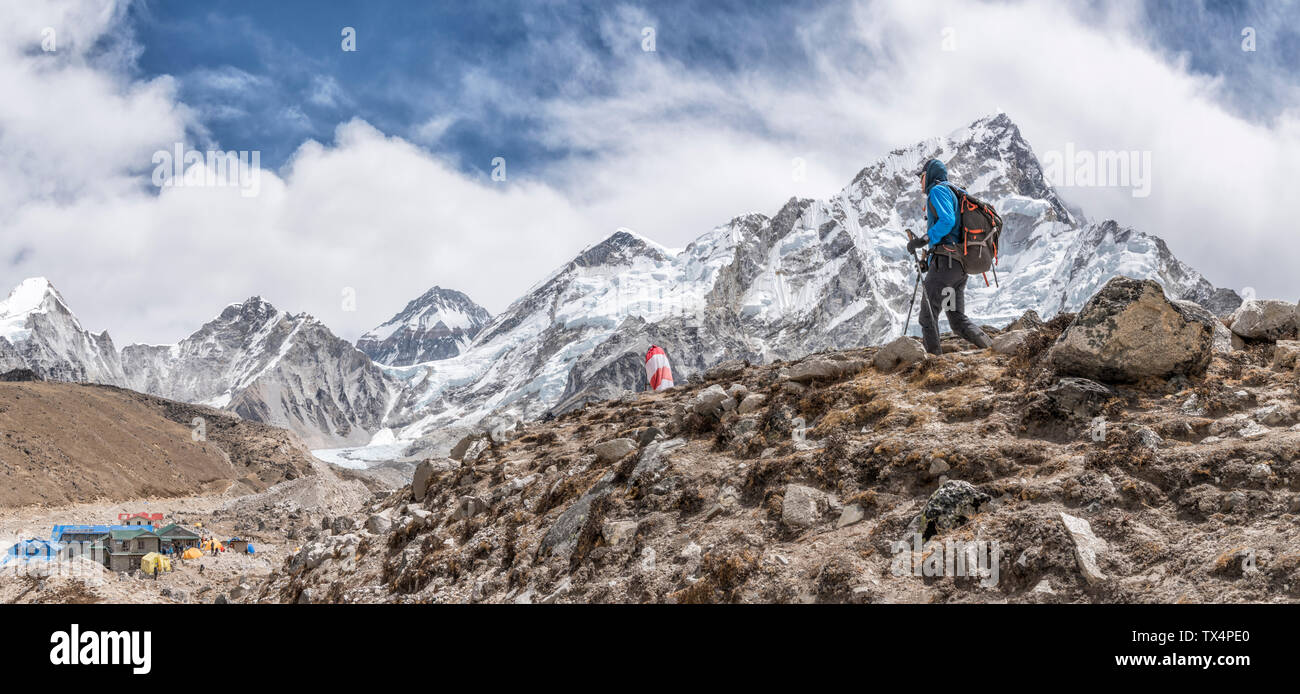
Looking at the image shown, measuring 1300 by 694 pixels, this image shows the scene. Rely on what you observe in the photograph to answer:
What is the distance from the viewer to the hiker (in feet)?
36.0

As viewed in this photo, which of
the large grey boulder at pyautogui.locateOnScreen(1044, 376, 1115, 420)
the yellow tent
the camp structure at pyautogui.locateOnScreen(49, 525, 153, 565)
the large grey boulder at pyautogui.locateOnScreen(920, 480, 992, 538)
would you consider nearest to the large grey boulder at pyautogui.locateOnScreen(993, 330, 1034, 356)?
the large grey boulder at pyautogui.locateOnScreen(1044, 376, 1115, 420)

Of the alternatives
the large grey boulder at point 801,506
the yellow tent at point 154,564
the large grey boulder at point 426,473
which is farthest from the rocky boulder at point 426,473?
the yellow tent at point 154,564

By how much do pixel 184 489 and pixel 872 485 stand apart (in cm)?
10206

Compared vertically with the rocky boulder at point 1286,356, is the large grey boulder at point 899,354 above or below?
above

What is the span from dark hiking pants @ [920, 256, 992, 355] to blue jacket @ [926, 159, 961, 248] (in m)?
0.29

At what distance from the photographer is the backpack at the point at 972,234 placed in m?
11.0

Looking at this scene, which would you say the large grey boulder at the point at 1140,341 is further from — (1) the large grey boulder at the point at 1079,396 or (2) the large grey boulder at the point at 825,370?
(2) the large grey boulder at the point at 825,370

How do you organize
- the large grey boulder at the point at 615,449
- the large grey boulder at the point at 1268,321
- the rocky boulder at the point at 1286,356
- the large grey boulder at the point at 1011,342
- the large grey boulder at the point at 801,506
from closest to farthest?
the large grey boulder at the point at 801,506 < the rocky boulder at the point at 1286,356 < the large grey boulder at the point at 1268,321 < the large grey boulder at the point at 1011,342 < the large grey boulder at the point at 615,449

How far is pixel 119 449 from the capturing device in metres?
89.9

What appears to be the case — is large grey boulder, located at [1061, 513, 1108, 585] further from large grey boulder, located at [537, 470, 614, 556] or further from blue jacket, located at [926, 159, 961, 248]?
blue jacket, located at [926, 159, 961, 248]
